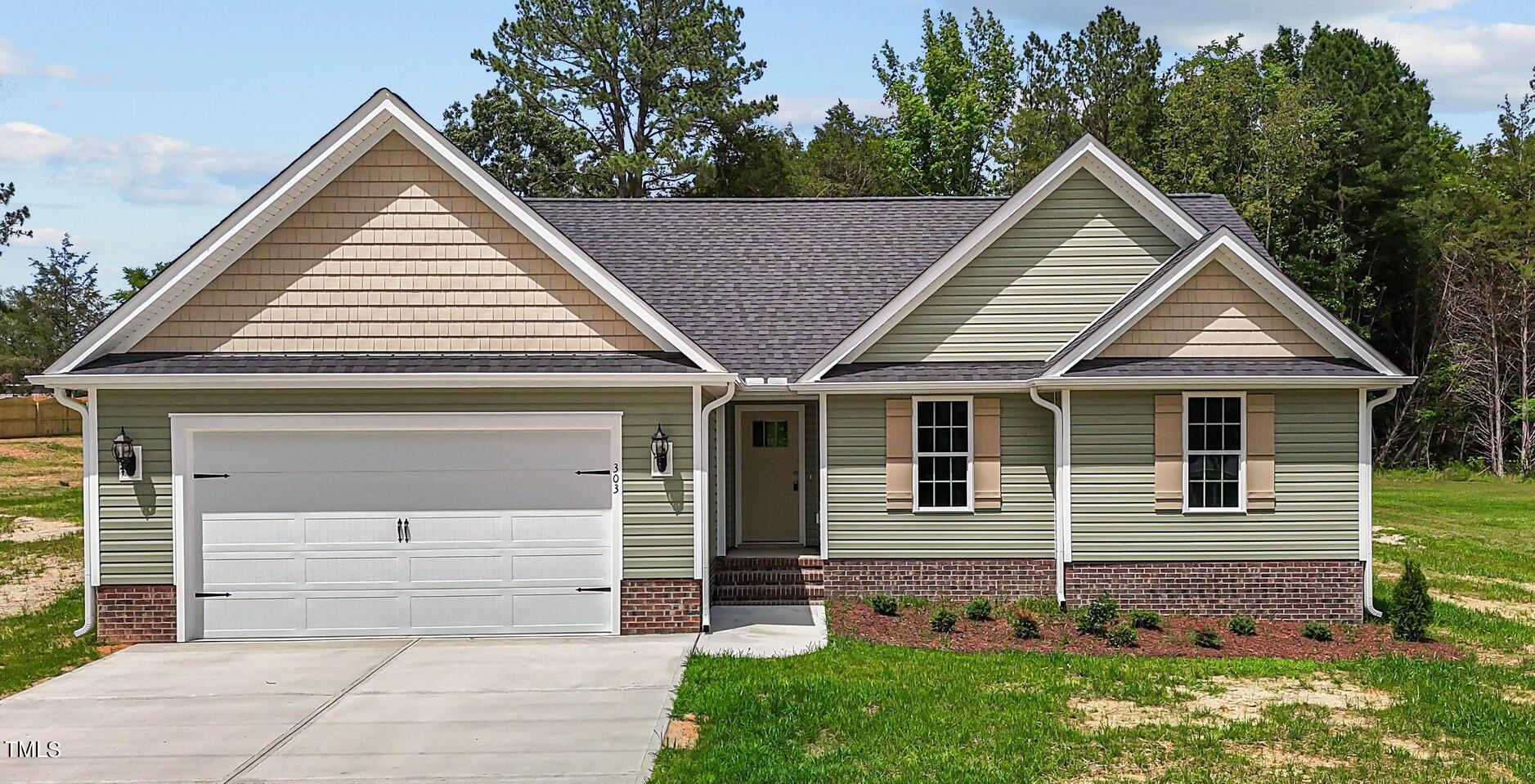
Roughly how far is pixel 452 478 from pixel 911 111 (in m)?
34.1

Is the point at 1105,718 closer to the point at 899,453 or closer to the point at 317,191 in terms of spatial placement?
the point at 899,453

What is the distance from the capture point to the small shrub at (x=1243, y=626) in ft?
42.3

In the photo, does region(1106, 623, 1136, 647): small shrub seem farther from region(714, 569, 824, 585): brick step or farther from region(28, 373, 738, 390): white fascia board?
region(28, 373, 738, 390): white fascia board

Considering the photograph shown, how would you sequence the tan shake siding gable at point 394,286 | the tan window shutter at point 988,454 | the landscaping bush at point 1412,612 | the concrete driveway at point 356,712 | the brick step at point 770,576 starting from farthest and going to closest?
the brick step at point 770,576 → the tan window shutter at point 988,454 → the tan shake siding gable at point 394,286 → the landscaping bush at point 1412,612 → the concrete driveway at point 356,712

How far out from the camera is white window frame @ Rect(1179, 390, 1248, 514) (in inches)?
544

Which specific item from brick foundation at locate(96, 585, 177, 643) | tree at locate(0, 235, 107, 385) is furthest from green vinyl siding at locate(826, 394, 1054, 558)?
tree at locate(0, 235, 107, 385)

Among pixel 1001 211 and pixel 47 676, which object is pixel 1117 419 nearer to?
pixel 1001 211

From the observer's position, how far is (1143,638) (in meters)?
12.8

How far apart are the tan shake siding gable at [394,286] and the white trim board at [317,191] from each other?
114 millimetres

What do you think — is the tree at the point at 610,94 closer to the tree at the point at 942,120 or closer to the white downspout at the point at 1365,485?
the tree at the point at 942,120

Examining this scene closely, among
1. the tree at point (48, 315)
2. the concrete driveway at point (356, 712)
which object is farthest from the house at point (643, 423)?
the tree at point (48, 315)

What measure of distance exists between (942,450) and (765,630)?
3.40 metres

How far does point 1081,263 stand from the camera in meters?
15.0

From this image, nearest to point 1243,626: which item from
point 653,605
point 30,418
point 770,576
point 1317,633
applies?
point 1317,633
